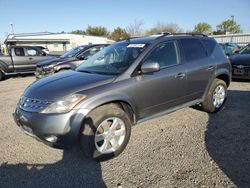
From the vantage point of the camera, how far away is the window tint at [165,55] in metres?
4.07

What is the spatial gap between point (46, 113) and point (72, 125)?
1.25ft

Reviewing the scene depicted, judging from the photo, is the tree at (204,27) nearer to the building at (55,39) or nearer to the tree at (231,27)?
the tree at (231,27)

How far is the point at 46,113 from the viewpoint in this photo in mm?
3105

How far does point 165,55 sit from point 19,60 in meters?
10.7

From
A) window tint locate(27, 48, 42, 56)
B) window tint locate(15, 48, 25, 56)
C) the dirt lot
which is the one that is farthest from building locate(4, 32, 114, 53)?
the dirt lot

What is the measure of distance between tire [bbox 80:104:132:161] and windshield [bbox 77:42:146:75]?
0.73 m

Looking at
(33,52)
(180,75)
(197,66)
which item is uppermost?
(33,52)

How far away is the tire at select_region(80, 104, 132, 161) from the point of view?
3.23 meters

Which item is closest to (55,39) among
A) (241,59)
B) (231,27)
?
(241,59)

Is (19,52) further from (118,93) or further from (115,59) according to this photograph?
(118,93)

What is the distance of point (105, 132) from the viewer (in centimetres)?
342

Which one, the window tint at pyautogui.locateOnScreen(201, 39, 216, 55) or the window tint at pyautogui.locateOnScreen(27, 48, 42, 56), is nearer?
the window tint at pyautogui.locateOnScreen(201, 39, 216, 55)

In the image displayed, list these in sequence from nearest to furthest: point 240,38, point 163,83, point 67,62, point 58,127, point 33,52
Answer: point 58,127
point 163,83
point 67,62
point 33,52
point 240,38

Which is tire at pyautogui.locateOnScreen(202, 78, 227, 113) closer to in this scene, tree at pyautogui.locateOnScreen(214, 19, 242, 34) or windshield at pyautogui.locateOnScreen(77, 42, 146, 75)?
windshield at pyautogui.locateOnScreen(77, 42, 146, 75)
